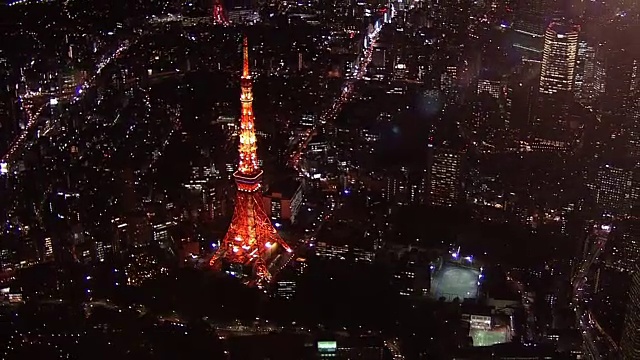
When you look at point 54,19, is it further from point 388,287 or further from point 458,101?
point 388,287

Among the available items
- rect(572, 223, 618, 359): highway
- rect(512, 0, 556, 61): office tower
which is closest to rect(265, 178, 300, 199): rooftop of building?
rect(572, 223, 618, 359): highway

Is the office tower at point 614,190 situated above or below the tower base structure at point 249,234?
above

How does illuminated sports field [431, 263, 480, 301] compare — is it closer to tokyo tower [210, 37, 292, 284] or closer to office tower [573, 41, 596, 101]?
tokyo tower [210, 37, 292, 284]

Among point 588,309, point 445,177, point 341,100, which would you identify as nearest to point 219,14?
point 341,100

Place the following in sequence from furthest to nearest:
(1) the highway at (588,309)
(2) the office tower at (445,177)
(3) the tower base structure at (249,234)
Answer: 1. (2) the office tower at (445,177)
2. (3) the tower base structure at (249,234)
3. (1) the highway at (588,309)

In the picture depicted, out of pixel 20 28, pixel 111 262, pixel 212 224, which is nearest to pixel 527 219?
pixel 212 224

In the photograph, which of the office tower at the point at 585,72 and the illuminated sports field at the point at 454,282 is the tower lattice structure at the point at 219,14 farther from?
the illuminated sports field at the point at 454,282

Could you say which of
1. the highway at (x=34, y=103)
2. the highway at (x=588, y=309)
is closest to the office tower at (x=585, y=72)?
the highway at (x=588, y=309)
